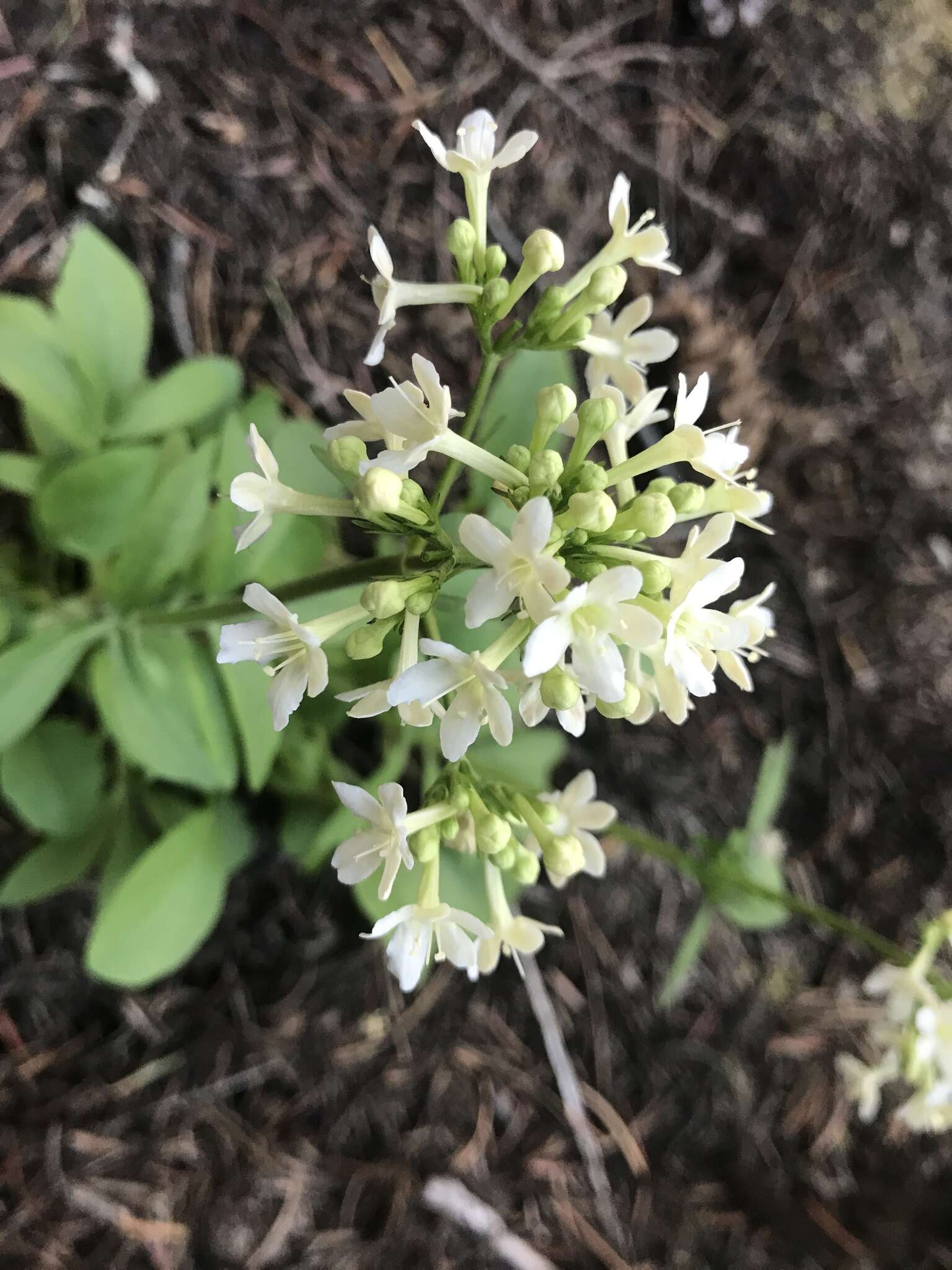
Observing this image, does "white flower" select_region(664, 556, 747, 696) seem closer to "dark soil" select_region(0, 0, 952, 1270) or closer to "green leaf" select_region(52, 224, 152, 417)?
"green leaf" select_region(52, 224, 152, 417)

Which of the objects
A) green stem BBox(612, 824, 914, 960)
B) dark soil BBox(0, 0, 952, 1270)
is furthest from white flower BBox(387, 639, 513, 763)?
dark soil BBox(0, 0, 952, 1270)

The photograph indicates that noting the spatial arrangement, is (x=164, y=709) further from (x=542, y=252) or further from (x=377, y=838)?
(x=542, y=252)

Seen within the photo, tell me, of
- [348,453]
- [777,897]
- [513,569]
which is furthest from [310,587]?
[777,897]

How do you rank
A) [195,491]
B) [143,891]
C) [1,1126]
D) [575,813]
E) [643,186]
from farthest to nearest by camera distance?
[643,186] → [1,1126] → [143,891] → [195,491] → [575,813]

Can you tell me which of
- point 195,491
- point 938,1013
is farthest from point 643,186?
point 938,1013

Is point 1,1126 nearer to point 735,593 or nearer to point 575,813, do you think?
point 575,813

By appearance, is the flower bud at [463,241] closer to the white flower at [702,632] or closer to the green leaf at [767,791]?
the white flower at [702,632]

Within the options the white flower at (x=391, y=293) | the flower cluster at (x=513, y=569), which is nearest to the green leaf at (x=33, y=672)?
the flower cluster at (x=513, y=569)
